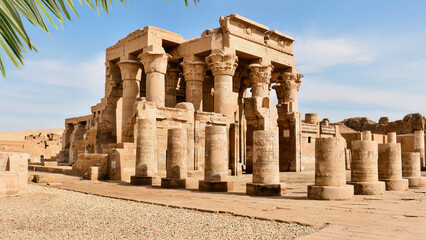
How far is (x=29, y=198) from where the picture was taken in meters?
9.30

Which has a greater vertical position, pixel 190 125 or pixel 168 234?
pixel 190 125

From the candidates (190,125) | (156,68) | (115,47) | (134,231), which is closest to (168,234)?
(134,231)

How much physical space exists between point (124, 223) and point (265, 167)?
17.1 ft

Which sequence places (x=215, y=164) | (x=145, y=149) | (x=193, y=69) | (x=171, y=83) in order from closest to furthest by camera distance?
(x=215, y=164)
(x=145, y=149)
(x=193, y=69)
(x=171, y=83)

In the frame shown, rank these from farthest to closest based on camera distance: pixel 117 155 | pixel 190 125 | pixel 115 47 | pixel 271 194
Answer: pixel 115 47
pixel 190 125
pixel 117 155
pixel 271 194

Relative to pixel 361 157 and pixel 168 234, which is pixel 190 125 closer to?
pixel 361 157

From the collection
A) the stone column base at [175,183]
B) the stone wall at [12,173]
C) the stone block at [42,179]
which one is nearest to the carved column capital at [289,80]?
the stone column base at [175,183]

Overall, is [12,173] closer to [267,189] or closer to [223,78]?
[267,189]

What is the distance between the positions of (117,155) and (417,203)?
11143 millimetres

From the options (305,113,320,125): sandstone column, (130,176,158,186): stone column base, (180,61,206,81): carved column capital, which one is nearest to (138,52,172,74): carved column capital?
(180,61,206,81): carved column capital

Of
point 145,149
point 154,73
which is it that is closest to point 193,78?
point 154,73

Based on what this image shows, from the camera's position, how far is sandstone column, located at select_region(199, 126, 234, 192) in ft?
38.2

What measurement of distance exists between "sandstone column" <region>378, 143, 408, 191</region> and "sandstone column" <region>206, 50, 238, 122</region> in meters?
10.7

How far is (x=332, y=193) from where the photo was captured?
915cm
